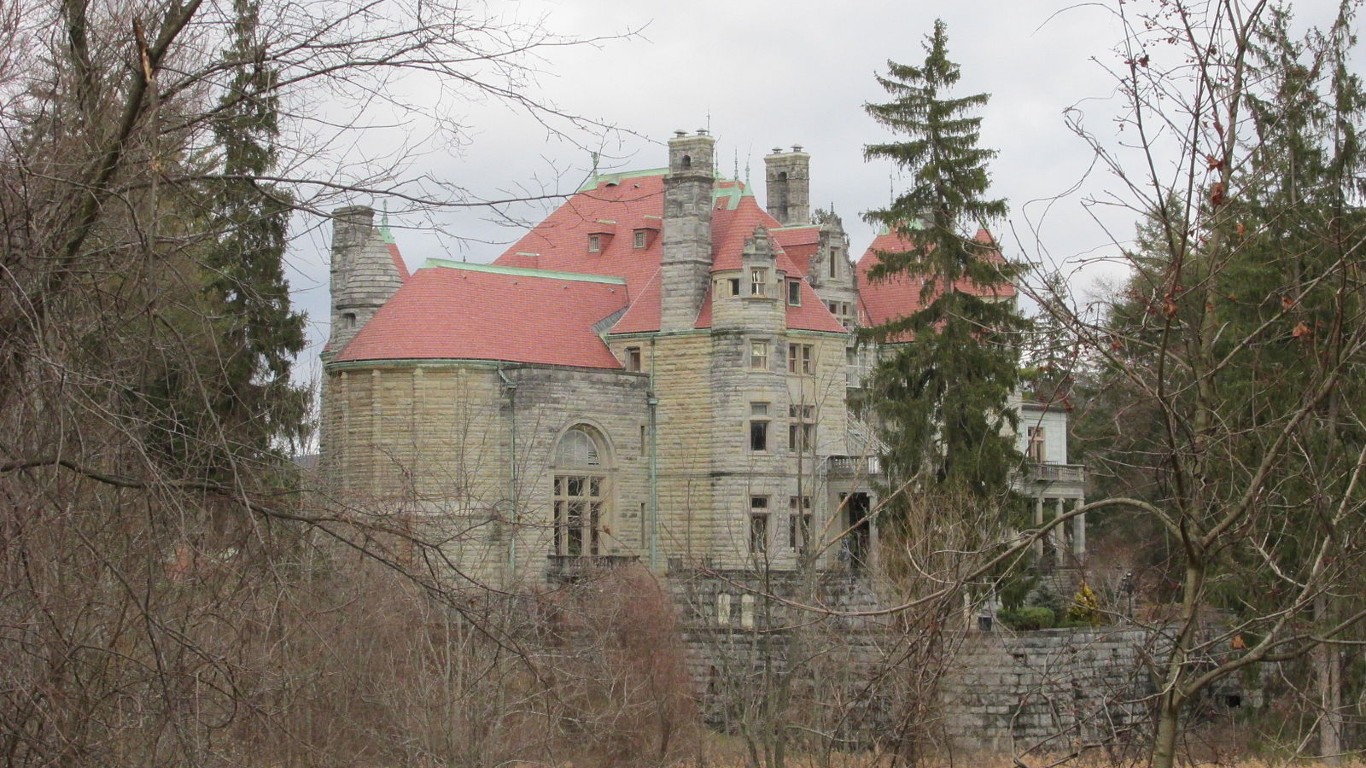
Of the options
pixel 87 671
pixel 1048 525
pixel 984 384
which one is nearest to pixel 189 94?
pixel 87 671

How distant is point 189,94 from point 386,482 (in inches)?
969

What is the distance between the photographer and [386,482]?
3092cm

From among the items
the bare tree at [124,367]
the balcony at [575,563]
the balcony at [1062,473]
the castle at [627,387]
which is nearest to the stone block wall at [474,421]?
the castle at [627,387]

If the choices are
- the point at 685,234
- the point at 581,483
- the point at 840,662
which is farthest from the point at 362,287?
the point at 840,662

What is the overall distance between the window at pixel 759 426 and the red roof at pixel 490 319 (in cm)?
332

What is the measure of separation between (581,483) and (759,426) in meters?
4.01

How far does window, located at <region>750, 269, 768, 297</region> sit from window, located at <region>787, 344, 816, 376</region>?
1414 millimetres

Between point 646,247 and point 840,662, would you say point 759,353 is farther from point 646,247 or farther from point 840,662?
point 840,662

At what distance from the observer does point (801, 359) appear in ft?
119

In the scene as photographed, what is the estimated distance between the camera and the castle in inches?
1339

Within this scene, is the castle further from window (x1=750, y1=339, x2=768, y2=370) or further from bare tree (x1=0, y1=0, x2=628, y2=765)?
bare tree (x1=0, y1=0, x2=628, y2=765)

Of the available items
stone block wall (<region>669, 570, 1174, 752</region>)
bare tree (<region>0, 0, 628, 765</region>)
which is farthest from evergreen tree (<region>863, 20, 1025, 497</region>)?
bare tree (<region>0, 0, 628, 765</region>)

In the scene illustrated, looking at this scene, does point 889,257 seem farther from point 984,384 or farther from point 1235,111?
point 1235,111

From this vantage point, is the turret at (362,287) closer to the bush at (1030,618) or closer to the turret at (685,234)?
the turret at (685,234)
